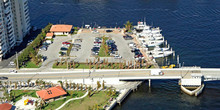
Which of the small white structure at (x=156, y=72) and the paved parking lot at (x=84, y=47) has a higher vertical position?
the paved parking lot at (x=84, y=47)

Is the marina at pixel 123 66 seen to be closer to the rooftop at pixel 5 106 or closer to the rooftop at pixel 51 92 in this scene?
the rooftop at pixel 51 92

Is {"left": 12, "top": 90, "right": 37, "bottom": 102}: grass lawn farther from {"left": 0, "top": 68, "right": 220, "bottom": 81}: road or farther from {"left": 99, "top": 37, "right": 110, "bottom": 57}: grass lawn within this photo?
{"left": 99, "top": 37, "right": 110, "bottom": 57}: grass lawn

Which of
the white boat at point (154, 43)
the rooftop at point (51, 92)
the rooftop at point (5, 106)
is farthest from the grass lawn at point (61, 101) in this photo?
the white boat at point (154, 43)

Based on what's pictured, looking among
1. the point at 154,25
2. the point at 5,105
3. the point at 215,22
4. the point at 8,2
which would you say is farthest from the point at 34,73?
the point at 215,22

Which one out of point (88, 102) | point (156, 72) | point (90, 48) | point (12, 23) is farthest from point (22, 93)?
point (156, 72)

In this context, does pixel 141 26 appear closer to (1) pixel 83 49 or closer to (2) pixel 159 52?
(2) pixel 159 52
